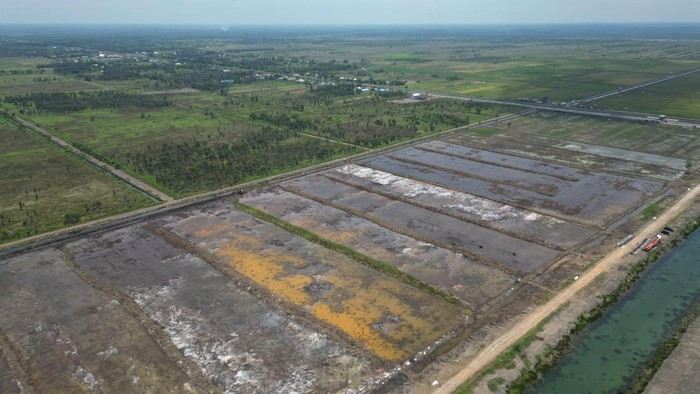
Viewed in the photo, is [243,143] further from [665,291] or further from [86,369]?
[665,291]

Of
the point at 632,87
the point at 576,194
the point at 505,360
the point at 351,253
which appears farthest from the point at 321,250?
the point at 632,87

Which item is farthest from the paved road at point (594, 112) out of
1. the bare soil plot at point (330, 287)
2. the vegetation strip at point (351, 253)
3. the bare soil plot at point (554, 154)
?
the bare soil plot at point (330, 287)

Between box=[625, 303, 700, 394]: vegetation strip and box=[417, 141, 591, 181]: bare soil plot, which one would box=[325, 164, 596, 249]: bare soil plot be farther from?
box=[417, 141, 591, 181]: bare soil plot

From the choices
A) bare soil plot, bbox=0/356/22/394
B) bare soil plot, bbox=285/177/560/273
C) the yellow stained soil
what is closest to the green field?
bare soil plot, bbox=285/177/560/273

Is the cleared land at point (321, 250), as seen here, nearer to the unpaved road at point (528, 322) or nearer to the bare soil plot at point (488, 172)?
the unpaved road at point (528, 322)

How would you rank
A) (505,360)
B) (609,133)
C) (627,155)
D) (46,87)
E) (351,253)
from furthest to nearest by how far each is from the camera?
(46,87) < (609,133) < (627,155) < (351,253) < (505,360)

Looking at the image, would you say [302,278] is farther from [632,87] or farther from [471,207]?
[632,87]
